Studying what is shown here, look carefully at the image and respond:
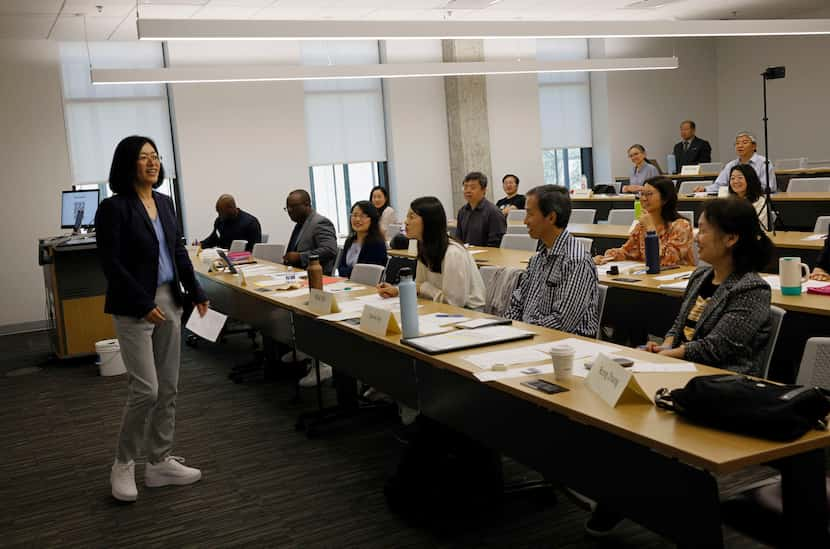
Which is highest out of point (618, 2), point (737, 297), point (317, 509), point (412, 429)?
point (618, 2)

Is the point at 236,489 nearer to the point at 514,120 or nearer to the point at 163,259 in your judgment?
the point at 163,259

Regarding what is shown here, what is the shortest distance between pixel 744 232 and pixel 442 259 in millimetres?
1644

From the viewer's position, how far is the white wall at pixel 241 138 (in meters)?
9.87

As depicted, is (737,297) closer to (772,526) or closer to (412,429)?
(772,526)

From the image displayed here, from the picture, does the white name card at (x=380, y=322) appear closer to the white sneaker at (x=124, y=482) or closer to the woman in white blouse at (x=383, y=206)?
the white sneaker at (x=124, y=482)

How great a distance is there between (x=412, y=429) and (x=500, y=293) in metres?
1.17

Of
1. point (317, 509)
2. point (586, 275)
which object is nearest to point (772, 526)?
point (586, 275)

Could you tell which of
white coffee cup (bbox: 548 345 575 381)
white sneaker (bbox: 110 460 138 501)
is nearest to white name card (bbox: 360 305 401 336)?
white coffee cup (bbox: 548 345 575 381)

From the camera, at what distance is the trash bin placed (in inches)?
237

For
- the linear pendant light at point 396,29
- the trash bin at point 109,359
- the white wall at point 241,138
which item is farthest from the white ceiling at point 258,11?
the trash bin at point 109,359

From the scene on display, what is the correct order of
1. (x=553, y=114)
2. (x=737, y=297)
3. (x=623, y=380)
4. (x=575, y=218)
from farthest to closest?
(x=553, y=114) < (x=575, y=218) < (x=737, y=297) < (x=623, y=380)

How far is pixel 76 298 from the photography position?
21.5 feet

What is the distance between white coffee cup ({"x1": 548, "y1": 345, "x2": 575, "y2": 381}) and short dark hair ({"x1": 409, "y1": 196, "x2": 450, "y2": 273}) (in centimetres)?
168

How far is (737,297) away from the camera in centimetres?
260
